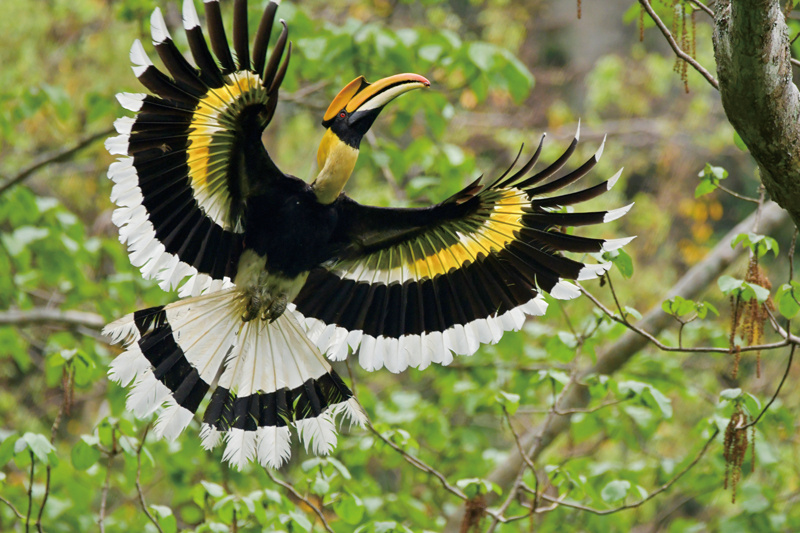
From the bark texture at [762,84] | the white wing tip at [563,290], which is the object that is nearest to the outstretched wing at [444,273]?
the white wing tip at [563,290]

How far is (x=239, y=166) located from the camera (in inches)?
92.9

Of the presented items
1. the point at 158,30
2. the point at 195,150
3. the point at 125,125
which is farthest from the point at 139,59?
the point at 195,150

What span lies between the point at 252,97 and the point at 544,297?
3.62 feet

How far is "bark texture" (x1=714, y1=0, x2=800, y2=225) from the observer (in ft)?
5.15

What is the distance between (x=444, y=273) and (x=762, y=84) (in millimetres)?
1295

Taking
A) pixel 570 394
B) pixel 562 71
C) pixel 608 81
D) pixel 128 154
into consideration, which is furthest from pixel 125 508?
pixel 562 71

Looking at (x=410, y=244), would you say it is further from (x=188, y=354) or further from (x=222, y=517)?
(x=222, y=517)

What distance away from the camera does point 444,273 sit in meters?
2.69

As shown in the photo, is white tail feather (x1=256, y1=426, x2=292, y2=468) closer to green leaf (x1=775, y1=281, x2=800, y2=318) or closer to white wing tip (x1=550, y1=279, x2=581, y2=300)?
white wing tip (x1=550, y1=279, x2=581, y2=300)

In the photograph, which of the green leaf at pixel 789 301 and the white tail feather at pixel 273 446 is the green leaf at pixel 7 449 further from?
the green leaf at pixel 789 301

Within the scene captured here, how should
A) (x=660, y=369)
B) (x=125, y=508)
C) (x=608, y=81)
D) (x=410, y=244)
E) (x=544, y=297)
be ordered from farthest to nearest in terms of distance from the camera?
1. (x=608, y=81)
2. (x=125, y=508)
3. (x=660, y=369)
4. (x=410, y=244)
5. (x=544, y=297)

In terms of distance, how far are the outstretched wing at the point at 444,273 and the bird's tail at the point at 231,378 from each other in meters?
0.13

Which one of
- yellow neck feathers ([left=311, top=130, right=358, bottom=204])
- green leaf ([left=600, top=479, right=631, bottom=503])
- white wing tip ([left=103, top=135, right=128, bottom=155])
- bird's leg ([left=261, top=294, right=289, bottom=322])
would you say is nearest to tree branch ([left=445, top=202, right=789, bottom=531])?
green leaf ([left=600, top=479, right=631, bottom=503])

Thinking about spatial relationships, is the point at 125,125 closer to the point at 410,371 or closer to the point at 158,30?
the point at 158,30
